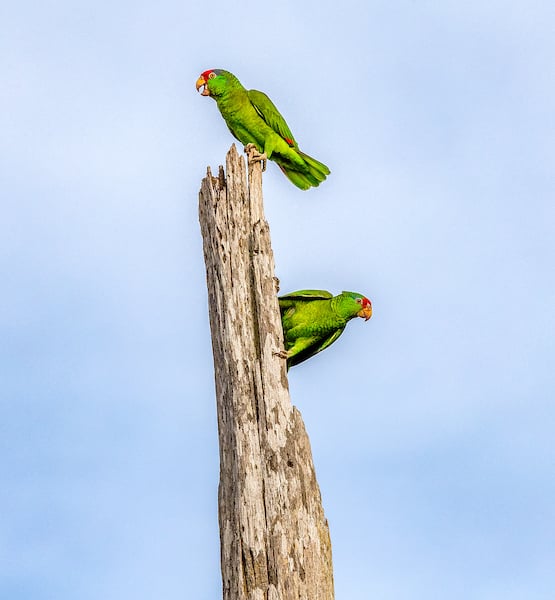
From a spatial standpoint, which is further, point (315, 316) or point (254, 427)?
point (315, 316)

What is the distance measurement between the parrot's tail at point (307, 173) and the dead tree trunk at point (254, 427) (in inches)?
91.5

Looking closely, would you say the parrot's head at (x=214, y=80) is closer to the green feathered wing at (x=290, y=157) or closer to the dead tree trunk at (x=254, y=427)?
the green feathered wing at (x=290, y=157)

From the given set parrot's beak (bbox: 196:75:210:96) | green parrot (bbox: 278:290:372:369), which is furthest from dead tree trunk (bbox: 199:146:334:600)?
parrot's beak (bbox: 196:75:210:96)

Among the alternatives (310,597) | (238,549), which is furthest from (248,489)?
(310,597)

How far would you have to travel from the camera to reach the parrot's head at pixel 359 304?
8008mm

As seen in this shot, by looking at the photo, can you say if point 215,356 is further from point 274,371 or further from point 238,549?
point 238,549

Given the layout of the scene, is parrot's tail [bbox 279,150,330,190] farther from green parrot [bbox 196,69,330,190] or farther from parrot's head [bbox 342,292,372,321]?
parrot's head [bbox 342,292,372,321]

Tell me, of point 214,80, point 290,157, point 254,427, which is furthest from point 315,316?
point 214,80

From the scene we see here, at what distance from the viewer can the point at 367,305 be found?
809cm

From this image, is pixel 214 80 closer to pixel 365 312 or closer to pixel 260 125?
pixel 260 125

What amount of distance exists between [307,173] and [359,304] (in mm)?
2098

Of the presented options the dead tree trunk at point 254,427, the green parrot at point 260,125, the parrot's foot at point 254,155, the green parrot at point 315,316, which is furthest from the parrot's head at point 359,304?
the green parrot at point 260,125

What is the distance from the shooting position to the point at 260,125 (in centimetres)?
913

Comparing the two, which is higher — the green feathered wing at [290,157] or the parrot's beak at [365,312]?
the green feathered wing at [290,157]
